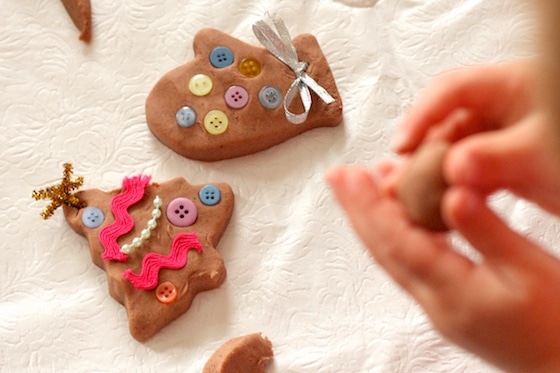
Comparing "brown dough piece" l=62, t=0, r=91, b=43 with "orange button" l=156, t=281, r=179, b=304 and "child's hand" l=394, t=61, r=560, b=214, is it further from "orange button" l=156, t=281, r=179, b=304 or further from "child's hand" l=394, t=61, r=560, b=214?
"child's hand" l=394, t=61, r=560, b=214

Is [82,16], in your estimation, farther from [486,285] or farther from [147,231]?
[486,285]

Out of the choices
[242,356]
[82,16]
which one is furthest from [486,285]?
[82,16]

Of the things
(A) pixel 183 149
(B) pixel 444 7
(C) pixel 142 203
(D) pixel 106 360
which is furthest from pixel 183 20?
(D) pixel 106 360

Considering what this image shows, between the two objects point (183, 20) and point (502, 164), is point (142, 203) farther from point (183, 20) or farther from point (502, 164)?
point (502, 164)

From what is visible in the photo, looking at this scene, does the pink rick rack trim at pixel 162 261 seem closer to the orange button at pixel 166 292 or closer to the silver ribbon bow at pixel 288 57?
the orange button at pixel 166 292

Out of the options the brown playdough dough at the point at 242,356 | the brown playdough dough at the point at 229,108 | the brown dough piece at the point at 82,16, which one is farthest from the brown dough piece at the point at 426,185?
the brown dough piece at the point at 82,16

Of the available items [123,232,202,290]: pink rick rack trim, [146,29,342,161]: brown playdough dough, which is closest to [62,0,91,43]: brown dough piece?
[146,29,342,161]: brown playdough dough

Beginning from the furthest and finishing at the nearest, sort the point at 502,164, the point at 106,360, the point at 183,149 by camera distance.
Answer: the point at 183,149 → the point at 106,360 → the point at 502,164
